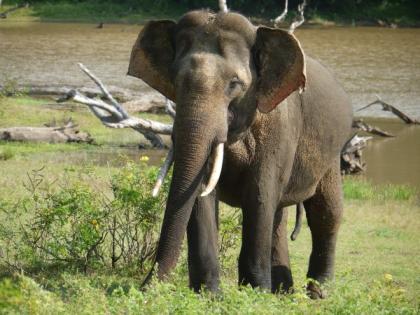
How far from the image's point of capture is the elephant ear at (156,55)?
7865 mm

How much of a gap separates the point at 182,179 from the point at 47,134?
1191 cm

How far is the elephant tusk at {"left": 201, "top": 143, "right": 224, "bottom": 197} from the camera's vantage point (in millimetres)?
6984

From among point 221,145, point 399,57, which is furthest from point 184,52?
point 399,57

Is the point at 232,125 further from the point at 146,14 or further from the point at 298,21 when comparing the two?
the point at 146,14

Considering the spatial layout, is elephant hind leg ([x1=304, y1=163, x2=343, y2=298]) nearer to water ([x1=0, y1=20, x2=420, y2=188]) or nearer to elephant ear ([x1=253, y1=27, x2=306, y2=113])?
elephant ear ([x1=253, y1=27, x2=306, y2=113])

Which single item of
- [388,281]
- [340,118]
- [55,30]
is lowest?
[55,30]

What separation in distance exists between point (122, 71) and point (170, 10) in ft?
71.5

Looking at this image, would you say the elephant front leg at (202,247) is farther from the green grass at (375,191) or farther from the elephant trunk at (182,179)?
the green grass at (375,191)

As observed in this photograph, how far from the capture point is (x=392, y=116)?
82.6 ft

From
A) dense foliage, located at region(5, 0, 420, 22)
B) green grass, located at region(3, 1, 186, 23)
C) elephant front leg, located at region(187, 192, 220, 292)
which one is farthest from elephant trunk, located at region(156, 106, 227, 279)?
green grass, located at region(3, 1, 186, 23)

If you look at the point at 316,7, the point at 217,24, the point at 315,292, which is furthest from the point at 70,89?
the point at 316,7

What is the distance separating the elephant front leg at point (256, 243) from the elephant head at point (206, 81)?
547 mm

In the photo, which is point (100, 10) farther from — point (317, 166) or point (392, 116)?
point (317, 166)

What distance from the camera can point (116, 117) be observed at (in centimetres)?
1659
